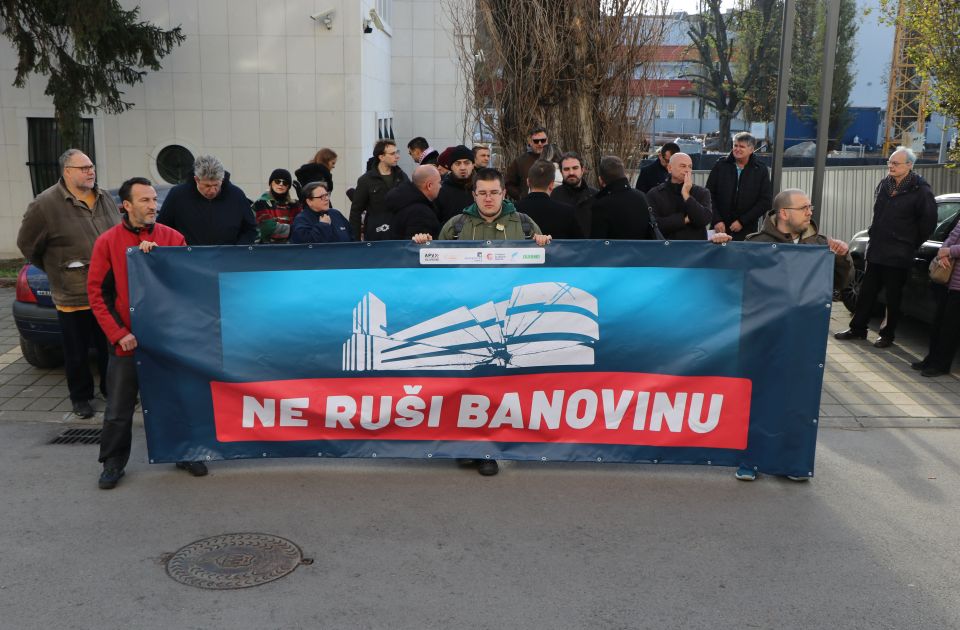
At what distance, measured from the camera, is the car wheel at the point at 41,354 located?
8.85 meters

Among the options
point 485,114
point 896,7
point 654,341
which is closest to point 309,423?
point 654,341

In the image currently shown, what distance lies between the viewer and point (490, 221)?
660 cm

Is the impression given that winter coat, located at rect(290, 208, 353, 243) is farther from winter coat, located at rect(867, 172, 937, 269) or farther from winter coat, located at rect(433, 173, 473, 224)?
winter coat, located at rect(867, 172, 937, 269)

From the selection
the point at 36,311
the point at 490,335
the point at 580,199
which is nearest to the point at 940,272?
the point at 580,199

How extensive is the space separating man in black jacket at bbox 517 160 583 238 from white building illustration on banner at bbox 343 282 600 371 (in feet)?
4.41

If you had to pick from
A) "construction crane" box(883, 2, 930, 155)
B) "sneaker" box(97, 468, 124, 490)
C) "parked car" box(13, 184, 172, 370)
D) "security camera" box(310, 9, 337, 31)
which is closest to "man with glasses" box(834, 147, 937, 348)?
"sneaker" box(97, 468, 124, 490)

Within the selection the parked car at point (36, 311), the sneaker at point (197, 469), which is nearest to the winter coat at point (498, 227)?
the sneaker at point (197, 469)

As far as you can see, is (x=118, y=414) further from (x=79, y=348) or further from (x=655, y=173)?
(x=655, y=173)

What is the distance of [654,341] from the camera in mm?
6016

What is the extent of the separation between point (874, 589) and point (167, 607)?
3.41 m

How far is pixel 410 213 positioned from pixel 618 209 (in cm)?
168

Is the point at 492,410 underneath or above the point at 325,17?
underneath

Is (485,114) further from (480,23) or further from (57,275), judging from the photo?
(57,275)

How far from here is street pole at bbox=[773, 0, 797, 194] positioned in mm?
9047
